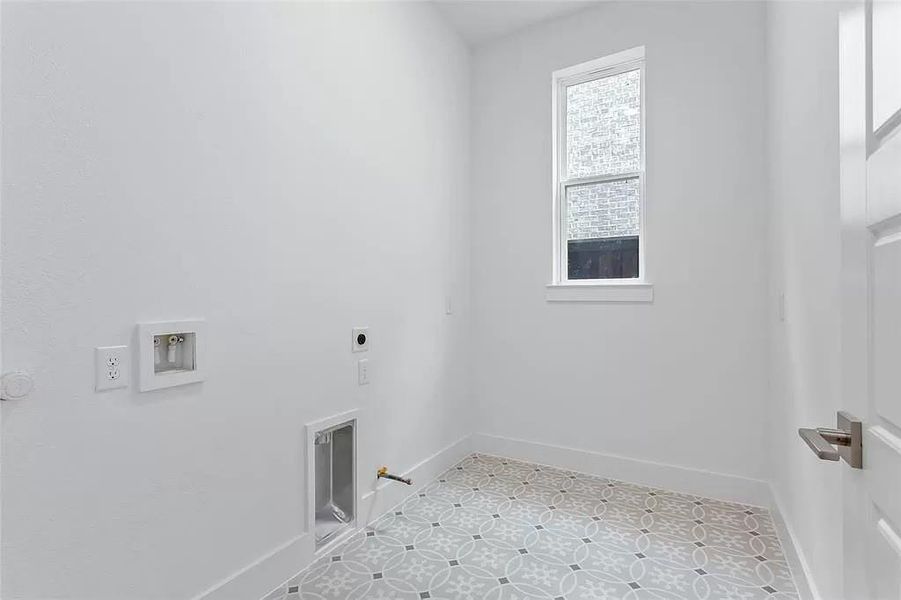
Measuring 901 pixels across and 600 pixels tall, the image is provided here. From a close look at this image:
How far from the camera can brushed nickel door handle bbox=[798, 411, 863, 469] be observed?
72 centimetres

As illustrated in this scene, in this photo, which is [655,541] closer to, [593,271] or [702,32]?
[593,271]

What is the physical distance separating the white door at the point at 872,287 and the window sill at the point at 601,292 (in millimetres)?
1753

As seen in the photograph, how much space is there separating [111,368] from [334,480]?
3.79 ft

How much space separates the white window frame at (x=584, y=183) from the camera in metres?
2.57

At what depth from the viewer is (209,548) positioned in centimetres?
143

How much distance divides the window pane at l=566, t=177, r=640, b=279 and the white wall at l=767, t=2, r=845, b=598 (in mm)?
710

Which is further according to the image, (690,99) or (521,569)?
(690,99)

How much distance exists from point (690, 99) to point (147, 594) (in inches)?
123

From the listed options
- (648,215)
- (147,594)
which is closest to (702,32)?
(648,215)

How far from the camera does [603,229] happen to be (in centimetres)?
274

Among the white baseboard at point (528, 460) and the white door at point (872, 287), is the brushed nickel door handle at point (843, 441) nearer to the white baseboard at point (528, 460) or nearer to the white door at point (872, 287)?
the white door at point (872, 287)

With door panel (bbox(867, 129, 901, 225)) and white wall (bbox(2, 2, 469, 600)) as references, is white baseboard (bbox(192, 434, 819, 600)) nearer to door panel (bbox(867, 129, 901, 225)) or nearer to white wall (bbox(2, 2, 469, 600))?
white wall (bbox(2, 2, 469, 600))

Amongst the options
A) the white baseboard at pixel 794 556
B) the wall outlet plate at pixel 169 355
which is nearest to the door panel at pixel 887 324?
the white baseboard at pixel 794 556

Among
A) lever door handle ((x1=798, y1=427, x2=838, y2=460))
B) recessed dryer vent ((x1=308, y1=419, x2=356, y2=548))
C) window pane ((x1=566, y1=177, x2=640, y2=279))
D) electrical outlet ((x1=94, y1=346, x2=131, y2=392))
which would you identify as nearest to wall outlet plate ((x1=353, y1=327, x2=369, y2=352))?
recessed dryer vent ((x1=308, y1=419, x2=356, y2=548))
